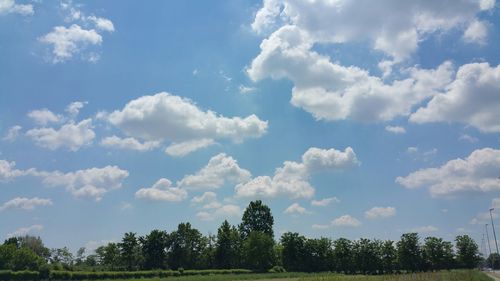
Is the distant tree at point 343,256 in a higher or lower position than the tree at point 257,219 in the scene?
lower

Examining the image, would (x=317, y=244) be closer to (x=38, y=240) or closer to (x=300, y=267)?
(x=300, y=267)

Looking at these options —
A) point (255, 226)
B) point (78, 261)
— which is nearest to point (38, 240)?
point (78, 261)

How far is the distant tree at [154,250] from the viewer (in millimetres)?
100625

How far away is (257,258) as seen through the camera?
9688cm

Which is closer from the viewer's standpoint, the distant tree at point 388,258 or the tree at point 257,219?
the distant tree at point 388,258

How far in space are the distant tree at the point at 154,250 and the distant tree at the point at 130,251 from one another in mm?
1533

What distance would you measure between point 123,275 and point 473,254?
69513 millimetres

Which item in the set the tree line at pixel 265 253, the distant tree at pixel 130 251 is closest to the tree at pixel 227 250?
the tree line at pixel 265 253

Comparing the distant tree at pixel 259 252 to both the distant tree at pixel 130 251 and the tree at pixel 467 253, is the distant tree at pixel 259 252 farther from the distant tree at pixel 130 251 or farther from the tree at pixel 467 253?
the tree at pixel 467 253

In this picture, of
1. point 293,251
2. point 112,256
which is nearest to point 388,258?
point 293,251

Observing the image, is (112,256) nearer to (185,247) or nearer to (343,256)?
(185,247)

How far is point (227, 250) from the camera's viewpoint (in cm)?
10325

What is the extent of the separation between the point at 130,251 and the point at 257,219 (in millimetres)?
31131

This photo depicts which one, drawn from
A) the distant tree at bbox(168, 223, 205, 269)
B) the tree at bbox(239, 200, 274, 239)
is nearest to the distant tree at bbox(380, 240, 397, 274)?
the tree at bbox(239, 200, 274, 239)
